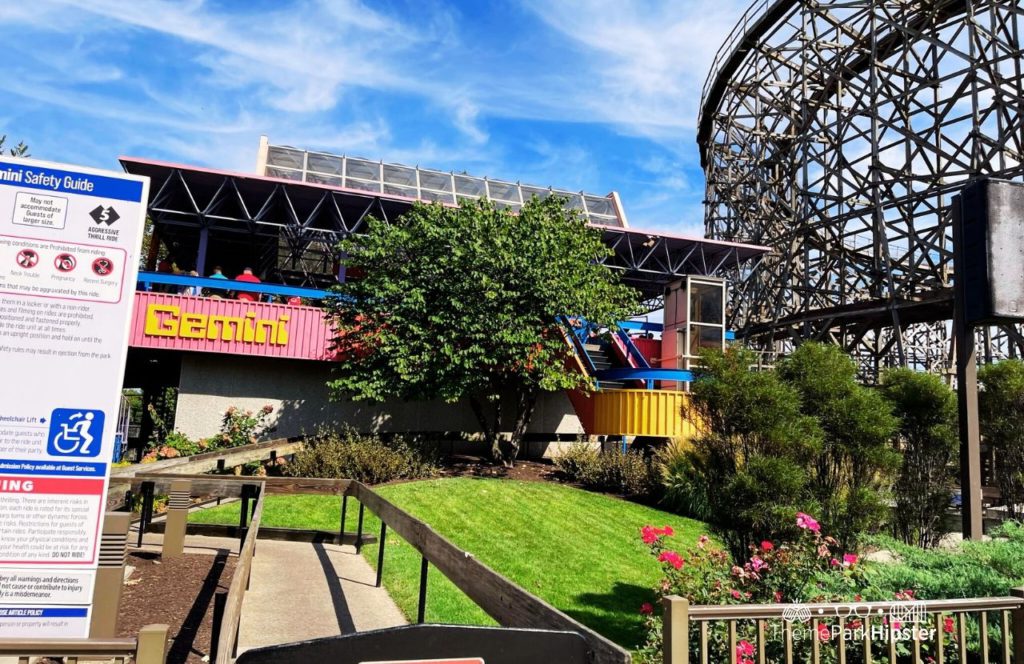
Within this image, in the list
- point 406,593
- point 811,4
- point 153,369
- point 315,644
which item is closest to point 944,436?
point 406,593

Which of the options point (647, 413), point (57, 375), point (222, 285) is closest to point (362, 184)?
point (222, 285)

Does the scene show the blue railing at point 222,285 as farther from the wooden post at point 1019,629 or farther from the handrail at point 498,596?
the wooden post at point 1019,629

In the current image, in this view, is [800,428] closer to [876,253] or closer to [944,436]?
[944,436]

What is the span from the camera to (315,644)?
191 centimetres

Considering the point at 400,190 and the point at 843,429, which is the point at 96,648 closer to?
the point at 843,429

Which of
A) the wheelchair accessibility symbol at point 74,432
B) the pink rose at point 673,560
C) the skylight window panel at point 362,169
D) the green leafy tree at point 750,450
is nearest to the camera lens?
the wheelchair accessibility symbol at point 74,432

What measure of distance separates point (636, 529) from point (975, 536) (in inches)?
225

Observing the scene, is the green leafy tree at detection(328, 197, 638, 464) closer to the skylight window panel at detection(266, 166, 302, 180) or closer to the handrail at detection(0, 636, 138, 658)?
the skylight window panel at detection(266, 166, 302, 180)

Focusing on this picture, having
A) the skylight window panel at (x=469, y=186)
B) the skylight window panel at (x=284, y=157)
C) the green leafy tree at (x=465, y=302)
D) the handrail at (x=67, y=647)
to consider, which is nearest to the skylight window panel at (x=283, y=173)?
the skylight window panel at (x=284, y=157)

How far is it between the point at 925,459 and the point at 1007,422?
208cm

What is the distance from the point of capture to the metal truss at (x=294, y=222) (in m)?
20.3

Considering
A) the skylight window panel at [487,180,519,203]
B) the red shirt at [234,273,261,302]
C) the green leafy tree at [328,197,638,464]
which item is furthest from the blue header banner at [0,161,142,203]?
the skylight window panel at [487,180,519,203]

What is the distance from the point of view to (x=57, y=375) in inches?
136

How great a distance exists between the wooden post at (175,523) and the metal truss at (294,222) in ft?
41.9
